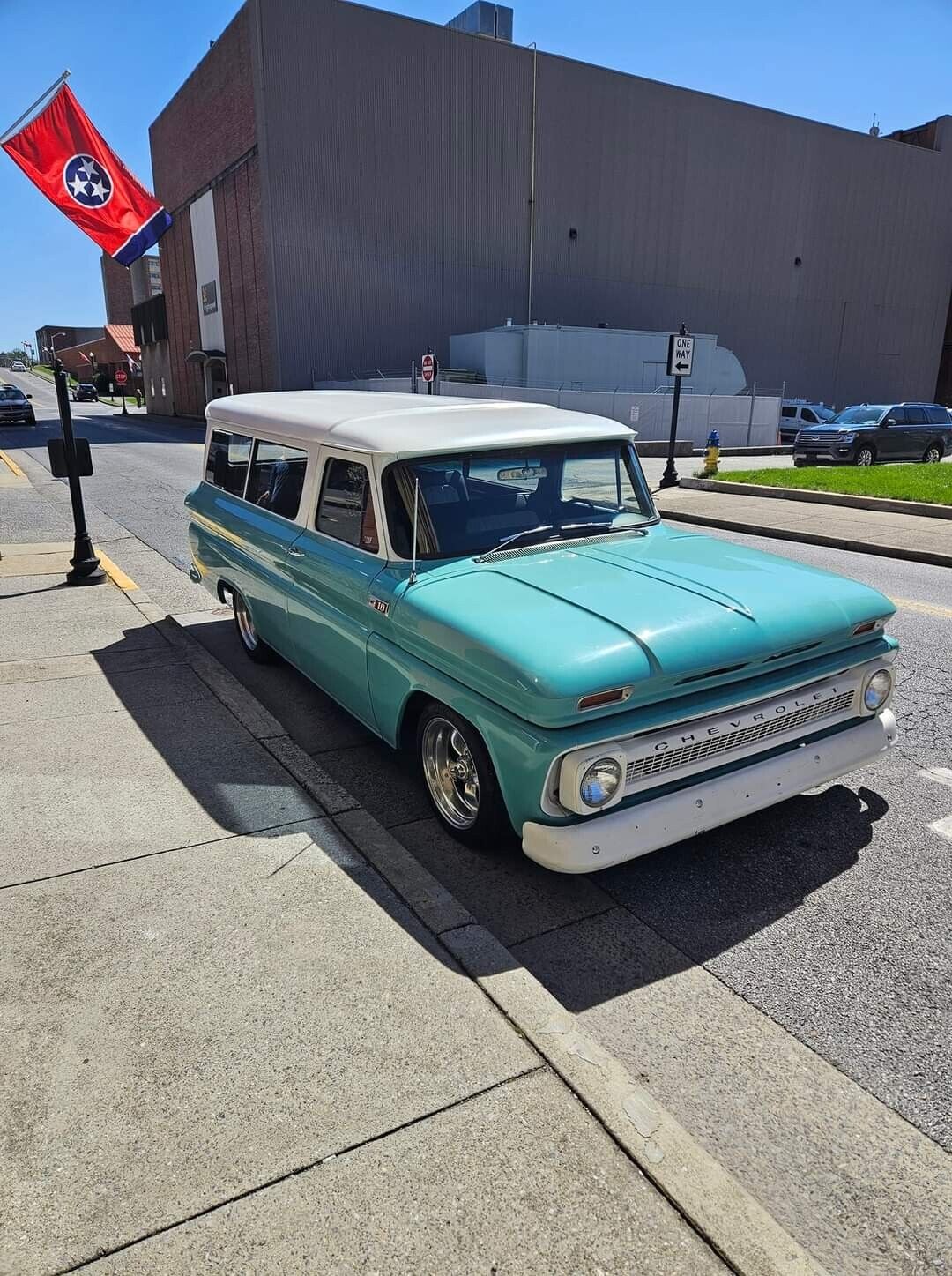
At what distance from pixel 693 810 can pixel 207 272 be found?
44234mm

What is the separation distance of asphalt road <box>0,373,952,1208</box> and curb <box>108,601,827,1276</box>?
0.17 meters

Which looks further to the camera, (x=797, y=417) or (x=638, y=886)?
(x=797, y=417)

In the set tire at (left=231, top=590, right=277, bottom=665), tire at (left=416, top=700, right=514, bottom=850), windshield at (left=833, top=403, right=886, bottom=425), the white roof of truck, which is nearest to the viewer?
tire at (left=416, top=700, right=514, bottom=850)

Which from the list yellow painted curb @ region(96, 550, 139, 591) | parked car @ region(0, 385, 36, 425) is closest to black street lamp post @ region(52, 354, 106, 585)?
yellow painted curb @ region(96, 550, 139, 591)

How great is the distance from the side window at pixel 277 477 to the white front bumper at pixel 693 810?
279 cm

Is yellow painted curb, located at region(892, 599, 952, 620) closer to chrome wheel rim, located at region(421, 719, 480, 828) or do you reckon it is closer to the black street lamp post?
chrome wheel rim, located at region(421, 719, 480, 828)

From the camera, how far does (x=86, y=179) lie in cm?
1533

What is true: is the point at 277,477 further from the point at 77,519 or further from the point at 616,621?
the point at 77,519

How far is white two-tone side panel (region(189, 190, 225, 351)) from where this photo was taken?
39500 mm

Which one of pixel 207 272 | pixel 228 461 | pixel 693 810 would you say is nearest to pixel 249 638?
pixel 228 461

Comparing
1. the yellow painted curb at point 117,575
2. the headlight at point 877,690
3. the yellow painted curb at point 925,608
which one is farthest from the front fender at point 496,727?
the yellow painted curb at point 925,608

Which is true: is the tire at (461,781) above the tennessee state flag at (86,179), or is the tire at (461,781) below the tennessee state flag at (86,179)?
below

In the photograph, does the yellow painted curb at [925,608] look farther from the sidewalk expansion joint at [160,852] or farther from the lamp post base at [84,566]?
the lamp post base at [84,566]

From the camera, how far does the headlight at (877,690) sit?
3895 millimetres
